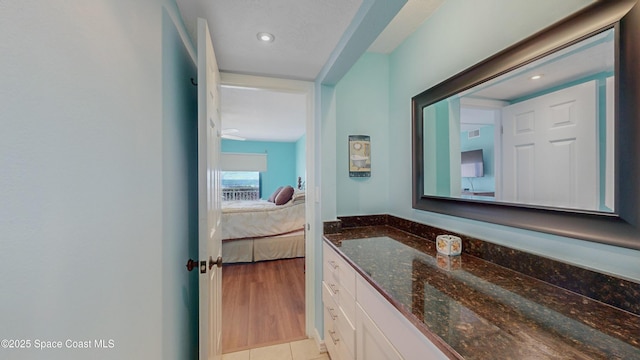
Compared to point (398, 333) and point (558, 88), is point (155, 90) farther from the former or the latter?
point (558, 88)

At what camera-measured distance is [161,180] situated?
90 cm

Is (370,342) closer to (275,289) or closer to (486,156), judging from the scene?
(486,156)

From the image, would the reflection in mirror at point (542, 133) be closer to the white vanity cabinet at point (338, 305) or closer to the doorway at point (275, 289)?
the white vanity cabinet at point (338, 305)

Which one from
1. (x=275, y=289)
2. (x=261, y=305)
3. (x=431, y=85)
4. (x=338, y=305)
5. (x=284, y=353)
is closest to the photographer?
(x=338, y=305)

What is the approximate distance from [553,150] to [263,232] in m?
3.42

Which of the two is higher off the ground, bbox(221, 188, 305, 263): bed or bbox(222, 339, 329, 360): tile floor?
bbox(221, 188, 305, 263): bed

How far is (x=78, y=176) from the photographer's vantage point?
1.62ft

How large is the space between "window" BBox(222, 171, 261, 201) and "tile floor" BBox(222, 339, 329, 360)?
18.1ft

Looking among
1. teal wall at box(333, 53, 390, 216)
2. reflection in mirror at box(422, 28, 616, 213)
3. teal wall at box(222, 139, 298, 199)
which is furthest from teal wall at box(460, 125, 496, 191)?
teal wall at box(222, 139, 298, 199)

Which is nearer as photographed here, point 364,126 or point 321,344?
point 321,344

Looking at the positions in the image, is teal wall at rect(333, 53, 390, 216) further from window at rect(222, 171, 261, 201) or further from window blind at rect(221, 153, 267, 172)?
window at rect(222, 171, 261, 201)

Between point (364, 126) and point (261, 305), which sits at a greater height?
point (364, 126)

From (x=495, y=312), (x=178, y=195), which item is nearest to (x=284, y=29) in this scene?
(x=178, y=195)

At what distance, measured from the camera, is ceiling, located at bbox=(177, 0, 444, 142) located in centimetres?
109
